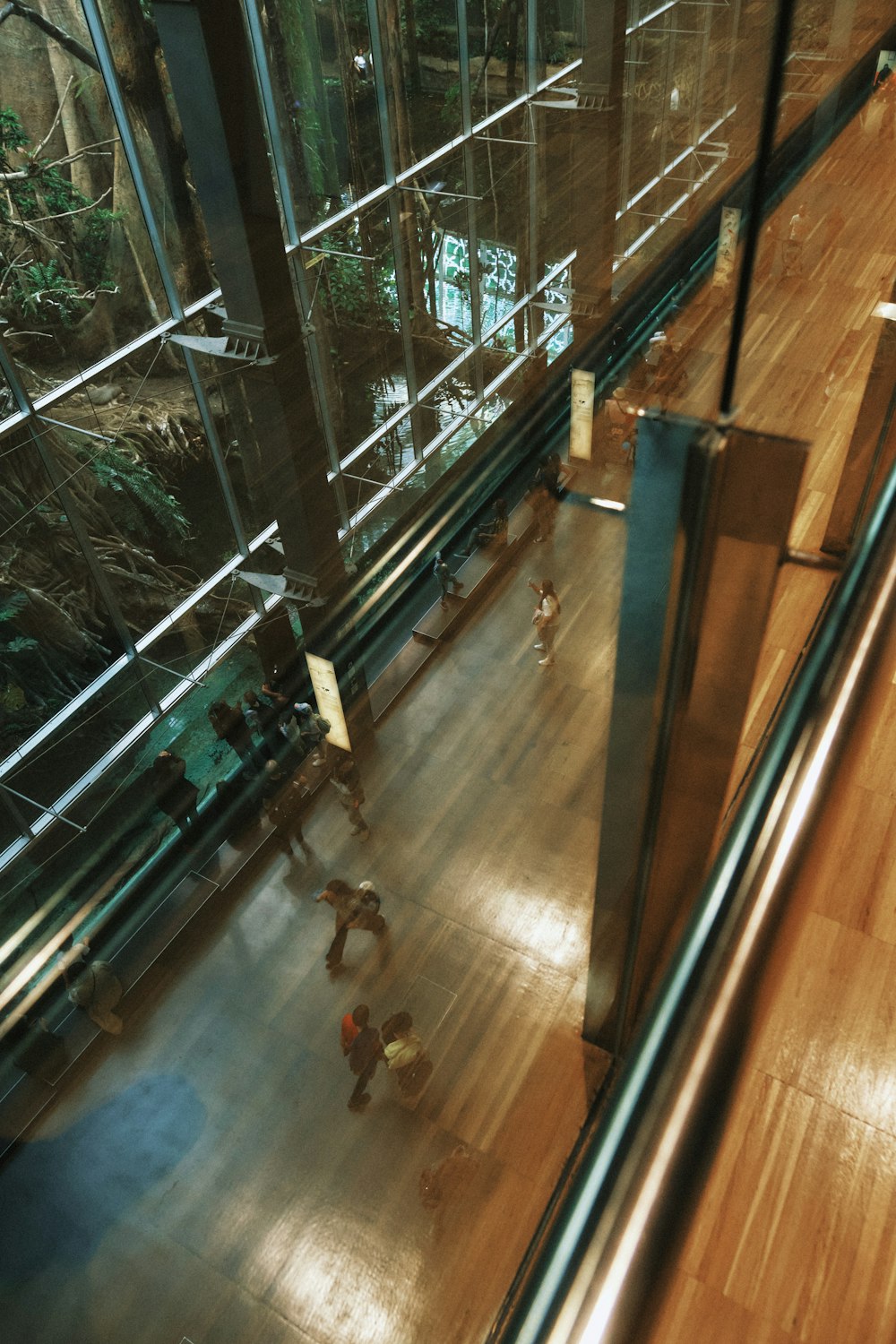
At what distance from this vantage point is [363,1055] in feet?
13.1

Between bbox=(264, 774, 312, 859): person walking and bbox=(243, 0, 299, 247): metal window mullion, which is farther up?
bbox=(243, 0, 299, 247): metal window mullion

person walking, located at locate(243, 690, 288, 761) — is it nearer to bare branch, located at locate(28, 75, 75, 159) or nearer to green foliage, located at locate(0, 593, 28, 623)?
green foliage, located at locate(0, 593, 28, 623)

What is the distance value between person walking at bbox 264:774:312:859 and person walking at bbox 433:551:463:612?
1.37 meters

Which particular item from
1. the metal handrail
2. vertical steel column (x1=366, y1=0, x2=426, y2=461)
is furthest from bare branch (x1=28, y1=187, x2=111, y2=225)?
the metal handrail

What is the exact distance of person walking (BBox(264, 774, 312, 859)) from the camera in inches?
193

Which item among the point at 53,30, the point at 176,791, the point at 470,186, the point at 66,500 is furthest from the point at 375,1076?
the point at 470,186

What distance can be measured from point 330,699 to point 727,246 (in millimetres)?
4845

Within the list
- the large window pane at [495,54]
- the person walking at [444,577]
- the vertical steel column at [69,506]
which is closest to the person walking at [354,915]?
the person walking at [444,577]

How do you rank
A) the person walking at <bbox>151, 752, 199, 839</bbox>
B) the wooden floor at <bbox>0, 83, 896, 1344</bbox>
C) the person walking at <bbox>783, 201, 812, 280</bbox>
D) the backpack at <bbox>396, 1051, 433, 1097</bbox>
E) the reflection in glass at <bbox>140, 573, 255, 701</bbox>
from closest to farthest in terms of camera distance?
the person walking at <bbox>783, 201, 812, 280</bbox>
the wooden floor at <bbox>0, 83, 896, 1344</bbox>
the backpack at <bbox>396, 1051, 433, 1097</bbox>
the person walking at <bbox>151, 752, 199, 839</bbox>
the reflection in glass at <bbox>140, 573, 255, 701</bbox>

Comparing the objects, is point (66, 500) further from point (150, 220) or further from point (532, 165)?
point (532, 165)

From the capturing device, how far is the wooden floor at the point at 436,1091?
121 inches

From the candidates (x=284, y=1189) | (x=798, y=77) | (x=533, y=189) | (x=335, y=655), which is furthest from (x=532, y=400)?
(x=798, y=77)

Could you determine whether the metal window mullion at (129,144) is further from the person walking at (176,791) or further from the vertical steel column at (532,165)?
the vertical steel column at (532,165)

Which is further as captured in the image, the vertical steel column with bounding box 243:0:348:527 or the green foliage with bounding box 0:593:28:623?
the green foliage with bounding box 0:593:28:623
